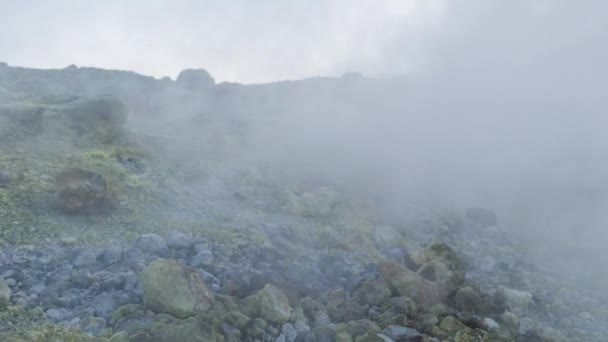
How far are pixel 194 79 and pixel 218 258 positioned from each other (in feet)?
76.2

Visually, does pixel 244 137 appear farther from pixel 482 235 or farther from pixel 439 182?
pixel 482 235

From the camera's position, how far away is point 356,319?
20.7 ft

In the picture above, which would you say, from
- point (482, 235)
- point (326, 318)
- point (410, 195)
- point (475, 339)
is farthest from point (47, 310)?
point (410, 195)

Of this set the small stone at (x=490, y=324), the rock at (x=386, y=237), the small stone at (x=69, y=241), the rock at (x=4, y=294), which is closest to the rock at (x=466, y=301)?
the small stone at (x=490, y=324)

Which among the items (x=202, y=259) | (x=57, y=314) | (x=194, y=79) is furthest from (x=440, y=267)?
(x=194, y=79)

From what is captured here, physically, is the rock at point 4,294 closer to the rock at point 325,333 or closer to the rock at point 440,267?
the rock at point 325,333

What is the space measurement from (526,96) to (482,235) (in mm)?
12674

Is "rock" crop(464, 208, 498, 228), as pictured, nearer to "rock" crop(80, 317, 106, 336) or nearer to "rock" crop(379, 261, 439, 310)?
"rock" crop(379, 261, 439, 310)

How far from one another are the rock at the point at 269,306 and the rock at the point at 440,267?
7.72ft

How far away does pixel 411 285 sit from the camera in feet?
23.0

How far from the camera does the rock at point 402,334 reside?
5.81 m

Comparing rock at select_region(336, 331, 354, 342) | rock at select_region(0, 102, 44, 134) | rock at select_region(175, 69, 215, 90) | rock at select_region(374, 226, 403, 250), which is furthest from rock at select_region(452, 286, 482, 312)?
rock at select_region(175, 69, 215, 90)

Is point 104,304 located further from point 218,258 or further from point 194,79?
point 194,79

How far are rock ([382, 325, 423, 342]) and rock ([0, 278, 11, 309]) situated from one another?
3.96 m
